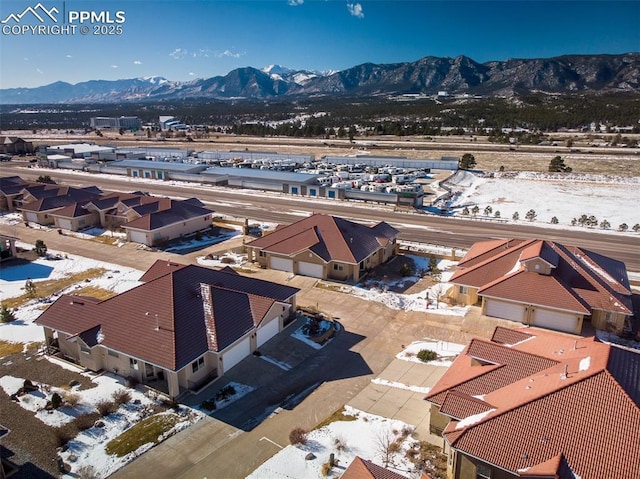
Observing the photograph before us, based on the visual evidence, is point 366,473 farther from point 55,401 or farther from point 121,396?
point 55,401

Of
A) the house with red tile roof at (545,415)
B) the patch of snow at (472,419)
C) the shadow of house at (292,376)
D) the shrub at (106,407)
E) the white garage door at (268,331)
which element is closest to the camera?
the house with red tile roof at (545,415)

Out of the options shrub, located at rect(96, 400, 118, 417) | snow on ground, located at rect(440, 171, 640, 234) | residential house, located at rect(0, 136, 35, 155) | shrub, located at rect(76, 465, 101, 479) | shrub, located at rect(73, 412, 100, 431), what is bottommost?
shrub, located at rect(76, 465, 101, 479)

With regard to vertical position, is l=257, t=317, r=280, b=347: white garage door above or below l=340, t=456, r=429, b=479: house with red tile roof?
below

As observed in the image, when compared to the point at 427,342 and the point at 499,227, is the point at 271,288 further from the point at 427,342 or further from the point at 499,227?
the point at 499,227

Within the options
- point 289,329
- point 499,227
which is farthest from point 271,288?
point 499,227

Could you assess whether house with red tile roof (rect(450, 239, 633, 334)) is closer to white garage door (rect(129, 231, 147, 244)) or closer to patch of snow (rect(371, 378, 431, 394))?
patch of snow (rect(371, 378, 431, 394))

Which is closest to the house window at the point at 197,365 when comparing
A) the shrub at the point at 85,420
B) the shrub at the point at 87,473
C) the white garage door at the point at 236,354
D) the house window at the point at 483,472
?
the white garage door at the point at 236,354

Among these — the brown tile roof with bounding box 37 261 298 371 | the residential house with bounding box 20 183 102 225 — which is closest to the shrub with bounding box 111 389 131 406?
the brown tile roof with bounding box 37 261 298 371

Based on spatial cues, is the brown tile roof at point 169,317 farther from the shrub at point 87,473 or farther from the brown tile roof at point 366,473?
the brown tile roof at point 366,473
